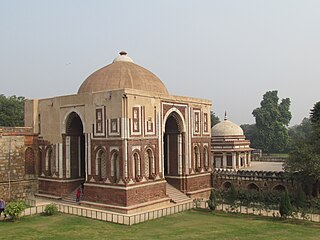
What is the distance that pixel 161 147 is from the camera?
956 inches

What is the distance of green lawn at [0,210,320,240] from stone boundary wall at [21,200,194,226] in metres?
0.41

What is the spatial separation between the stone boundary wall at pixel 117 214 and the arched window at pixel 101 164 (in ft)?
7.75

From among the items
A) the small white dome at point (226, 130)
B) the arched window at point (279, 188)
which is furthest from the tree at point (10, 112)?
the arched window at point (279, 188)

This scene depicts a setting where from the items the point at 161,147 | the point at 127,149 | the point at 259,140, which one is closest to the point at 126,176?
the point at 127,149

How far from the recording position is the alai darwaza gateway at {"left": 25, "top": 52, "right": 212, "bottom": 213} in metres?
22.2

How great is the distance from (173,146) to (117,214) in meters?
7.93

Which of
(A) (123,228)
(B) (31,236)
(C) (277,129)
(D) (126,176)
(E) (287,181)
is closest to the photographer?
(B) (31,236)

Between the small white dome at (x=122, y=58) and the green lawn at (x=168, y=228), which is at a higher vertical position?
the small white dome at (x=122, y=58)

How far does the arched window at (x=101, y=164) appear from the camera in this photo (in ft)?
75.9

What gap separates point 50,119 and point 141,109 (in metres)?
7.28

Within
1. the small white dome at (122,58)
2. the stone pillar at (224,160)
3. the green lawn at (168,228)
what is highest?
the small white dome at (122,58)

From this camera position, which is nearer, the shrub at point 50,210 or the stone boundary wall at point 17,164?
the shrub at point 50,210

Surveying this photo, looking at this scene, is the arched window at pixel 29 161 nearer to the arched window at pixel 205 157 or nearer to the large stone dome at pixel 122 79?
the large stone dome at pixel 122 79

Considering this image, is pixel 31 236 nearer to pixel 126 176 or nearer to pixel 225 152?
pixel 126 176
